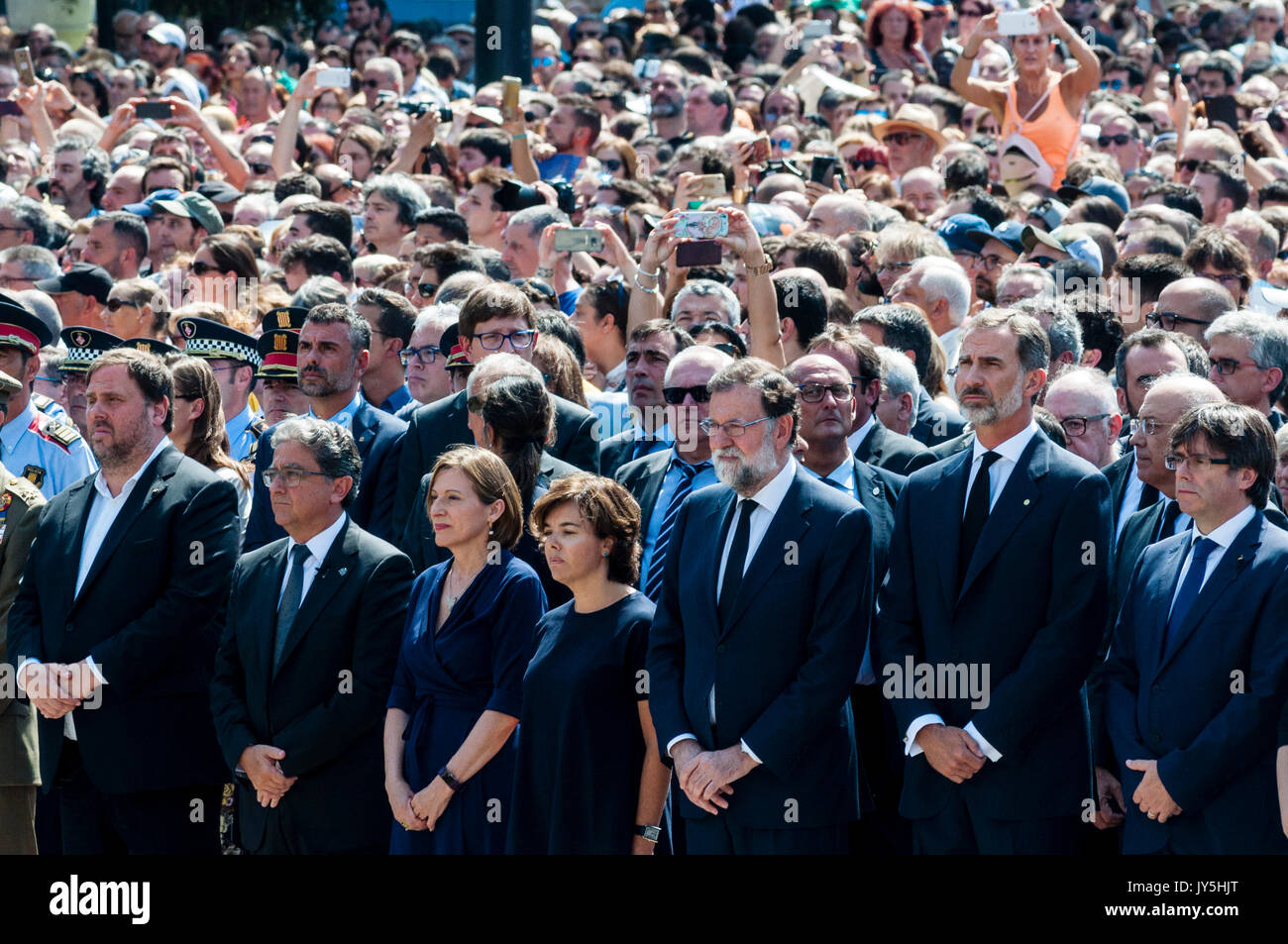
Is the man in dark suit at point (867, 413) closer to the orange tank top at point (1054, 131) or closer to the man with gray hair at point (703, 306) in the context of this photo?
the man with gray hair at point (703, 306)

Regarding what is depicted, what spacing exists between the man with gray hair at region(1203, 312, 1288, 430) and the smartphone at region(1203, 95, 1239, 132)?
288 inches

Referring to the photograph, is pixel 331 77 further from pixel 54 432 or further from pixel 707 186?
pixel 54 432

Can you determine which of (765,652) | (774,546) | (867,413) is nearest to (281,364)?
(867,413)

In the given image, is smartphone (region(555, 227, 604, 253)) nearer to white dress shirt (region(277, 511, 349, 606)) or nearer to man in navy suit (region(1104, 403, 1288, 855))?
white dress shirt (region(277, 511, 349, 606))

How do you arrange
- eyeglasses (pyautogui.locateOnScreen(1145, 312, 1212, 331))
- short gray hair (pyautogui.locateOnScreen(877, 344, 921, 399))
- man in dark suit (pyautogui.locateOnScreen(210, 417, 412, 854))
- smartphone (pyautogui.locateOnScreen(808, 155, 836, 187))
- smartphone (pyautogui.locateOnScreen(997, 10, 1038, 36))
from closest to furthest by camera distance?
1. man in dark suit (pyautogui.locateOnScreen(210, 417, 412, 854))
2. short gray hair (pyautogui.locateOnScreen(877, 344, 921, 399))
3. eyeglasses (pyautogui.locateOnScreen(1145, 312, 1212, 331))
4. smartphone (pyautogui.locateOnScreen(808, 155, 836, 187))
5. smartphone (pyautogui.locateOnScreen(997, 10, 1038, 36))

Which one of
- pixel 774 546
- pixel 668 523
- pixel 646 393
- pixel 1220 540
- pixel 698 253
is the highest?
pixel 698 253

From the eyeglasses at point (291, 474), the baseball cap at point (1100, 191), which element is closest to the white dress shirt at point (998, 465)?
the eyeglasses at point (291, 474)

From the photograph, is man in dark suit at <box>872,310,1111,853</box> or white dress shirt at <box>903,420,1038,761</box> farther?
white dress shirt at <box>903,420,1038,761</box>

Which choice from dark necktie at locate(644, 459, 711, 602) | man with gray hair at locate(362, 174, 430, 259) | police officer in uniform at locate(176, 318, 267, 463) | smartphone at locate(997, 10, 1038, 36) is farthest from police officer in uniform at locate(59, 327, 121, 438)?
smartphone at locate(997, 10, 1038, 36)

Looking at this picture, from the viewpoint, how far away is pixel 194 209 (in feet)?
35.7

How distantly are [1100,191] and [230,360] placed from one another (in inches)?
210

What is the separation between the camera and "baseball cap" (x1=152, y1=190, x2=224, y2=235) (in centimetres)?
1075
